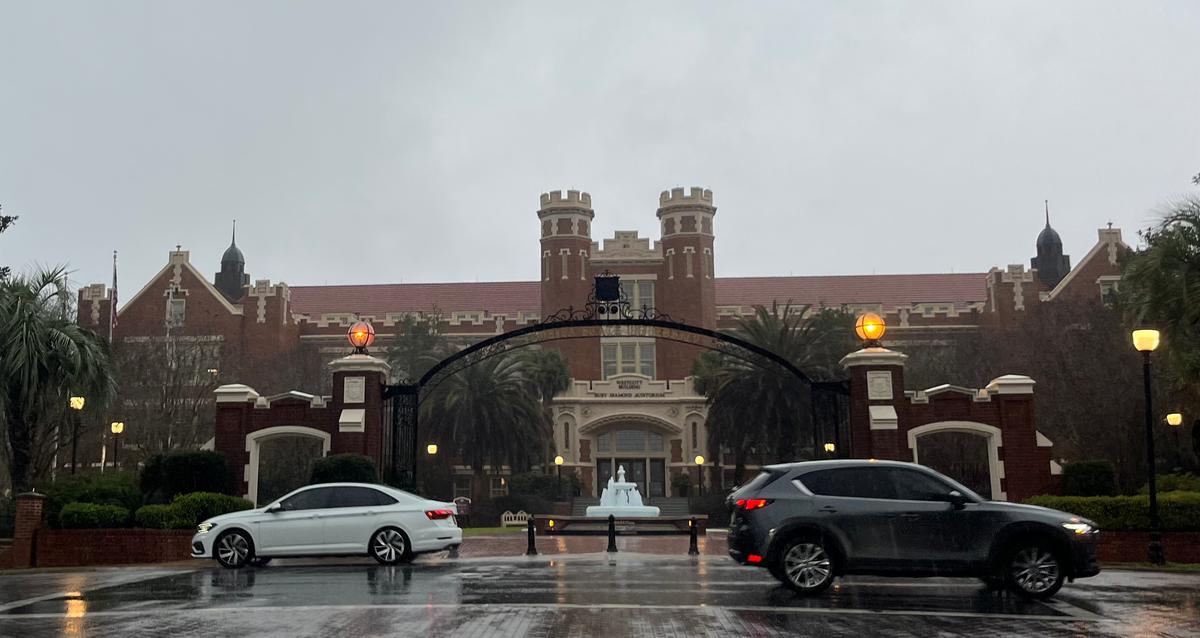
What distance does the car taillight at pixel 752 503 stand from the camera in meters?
12.0

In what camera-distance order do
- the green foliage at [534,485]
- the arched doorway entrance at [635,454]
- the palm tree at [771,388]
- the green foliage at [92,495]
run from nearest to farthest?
the green foliage at [92,495], the palm tree at [771,388], the green foliage at [534,485], the arched doorway entrance at [635,454]

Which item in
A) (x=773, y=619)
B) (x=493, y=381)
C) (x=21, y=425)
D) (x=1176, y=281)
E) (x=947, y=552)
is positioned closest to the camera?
(x=773, y=619)

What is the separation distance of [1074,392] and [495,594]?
31.7 metres

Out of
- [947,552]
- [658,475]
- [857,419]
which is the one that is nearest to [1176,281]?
[857,419]

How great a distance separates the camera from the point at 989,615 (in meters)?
10.0

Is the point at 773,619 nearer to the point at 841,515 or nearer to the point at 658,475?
the point at 841,515

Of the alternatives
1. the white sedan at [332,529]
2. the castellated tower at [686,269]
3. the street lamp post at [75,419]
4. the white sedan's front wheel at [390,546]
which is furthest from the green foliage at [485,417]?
the white sedan's front wheel at [390,546]

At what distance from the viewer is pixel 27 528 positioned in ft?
67.9

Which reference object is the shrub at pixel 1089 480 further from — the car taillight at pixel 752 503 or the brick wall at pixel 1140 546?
→ the car taillight at pixel 752 503

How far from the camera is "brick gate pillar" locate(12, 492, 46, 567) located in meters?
20.5

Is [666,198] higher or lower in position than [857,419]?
higher

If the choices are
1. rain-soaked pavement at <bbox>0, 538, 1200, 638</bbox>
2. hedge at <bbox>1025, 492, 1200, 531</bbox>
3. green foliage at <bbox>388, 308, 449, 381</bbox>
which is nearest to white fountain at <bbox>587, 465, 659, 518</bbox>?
green foliage at <bbox>388, 308, 449, 381</bbox>

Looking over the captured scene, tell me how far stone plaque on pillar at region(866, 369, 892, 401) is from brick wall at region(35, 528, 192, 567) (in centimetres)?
1342

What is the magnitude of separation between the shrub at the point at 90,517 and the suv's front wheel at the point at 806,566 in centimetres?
1423
